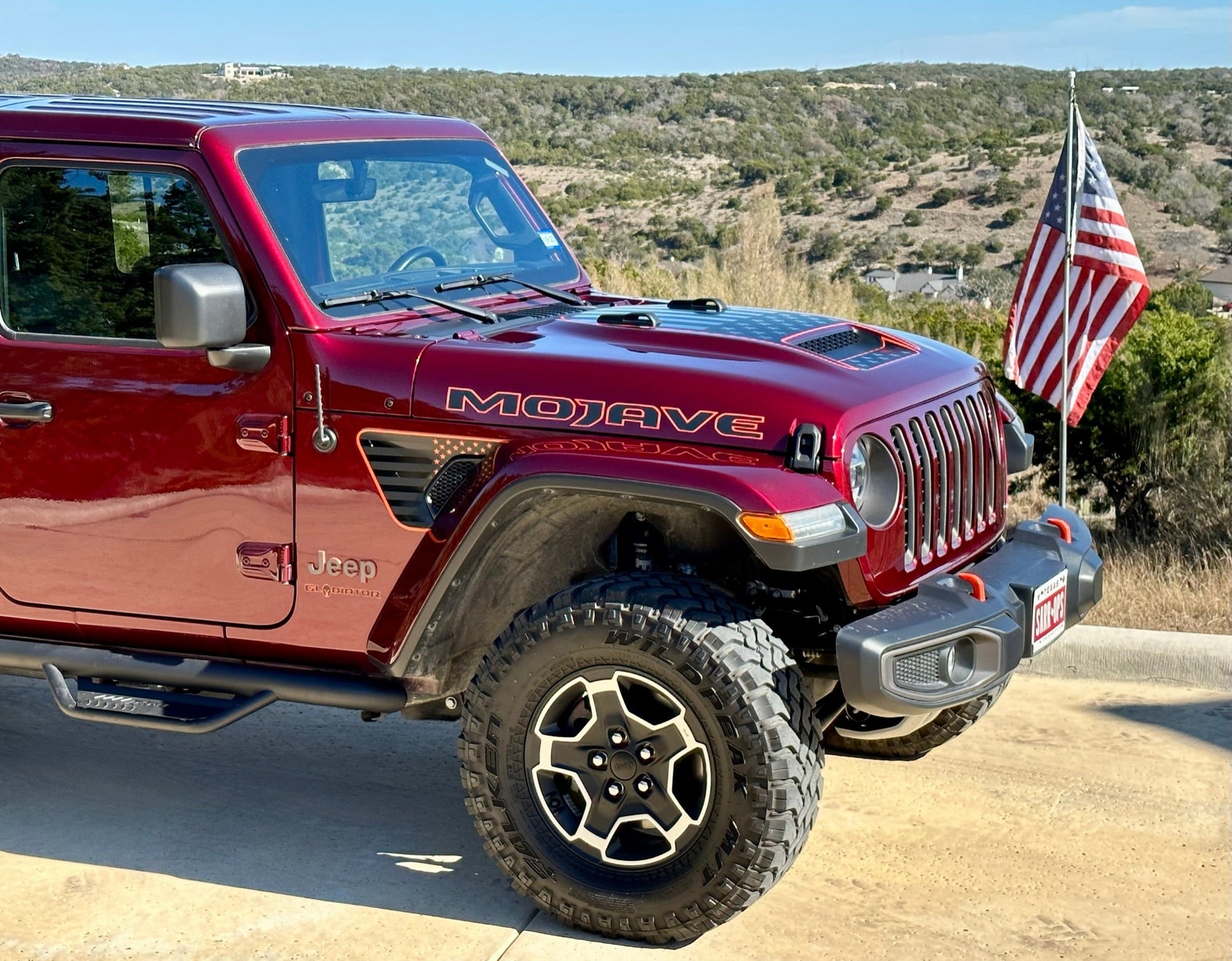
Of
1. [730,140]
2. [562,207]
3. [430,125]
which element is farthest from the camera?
[730,140]

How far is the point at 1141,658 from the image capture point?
5.86 m

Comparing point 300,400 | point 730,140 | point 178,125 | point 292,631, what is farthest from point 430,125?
point 730,140

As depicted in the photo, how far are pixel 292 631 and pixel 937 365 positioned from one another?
75.1 inches

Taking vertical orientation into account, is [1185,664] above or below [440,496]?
below

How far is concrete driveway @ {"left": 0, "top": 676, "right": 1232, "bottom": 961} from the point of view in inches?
152

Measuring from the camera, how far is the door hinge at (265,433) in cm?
397

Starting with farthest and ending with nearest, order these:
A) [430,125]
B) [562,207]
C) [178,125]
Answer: [562,207] → [430,125] → [178,125]

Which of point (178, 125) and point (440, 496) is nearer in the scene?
point (440, 496)

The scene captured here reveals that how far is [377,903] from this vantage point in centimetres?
406

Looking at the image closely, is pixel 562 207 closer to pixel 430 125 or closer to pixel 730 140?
pixel 730 140

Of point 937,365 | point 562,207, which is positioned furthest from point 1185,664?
point 562,207

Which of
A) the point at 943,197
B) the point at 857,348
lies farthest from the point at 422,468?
the point at 943,197

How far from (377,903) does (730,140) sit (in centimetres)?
3947

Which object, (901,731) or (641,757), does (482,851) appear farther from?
(901,731)
